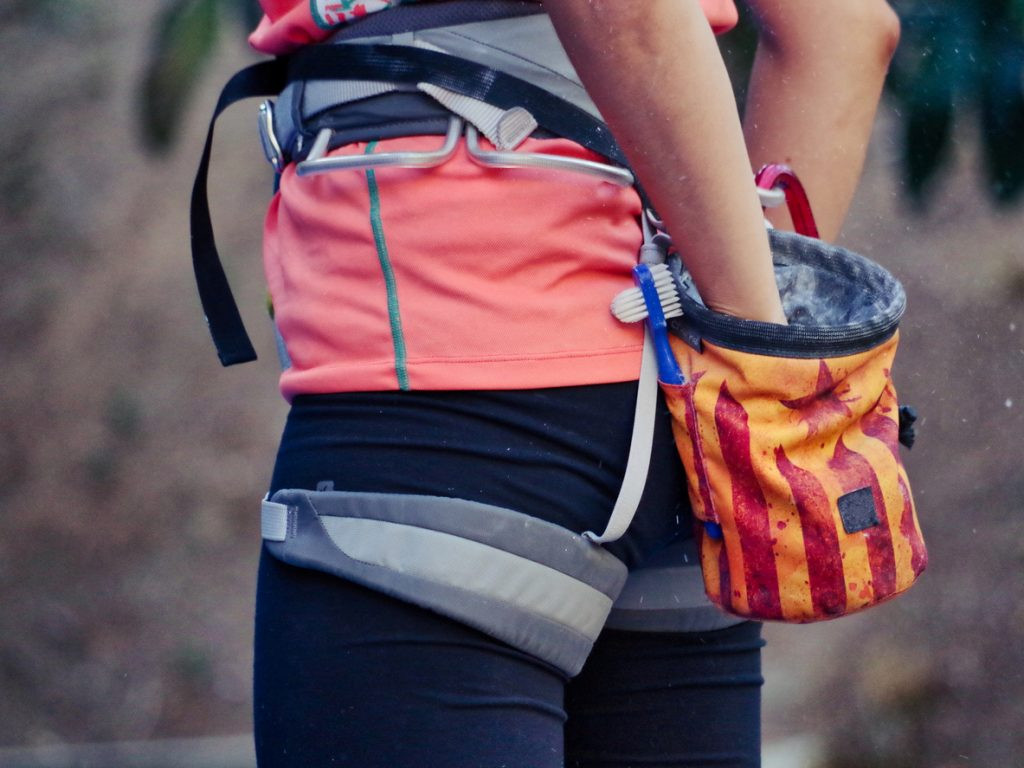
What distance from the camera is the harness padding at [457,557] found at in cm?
69

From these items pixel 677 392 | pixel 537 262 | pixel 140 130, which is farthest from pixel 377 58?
pixel 140 130

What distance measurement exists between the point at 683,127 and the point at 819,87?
13.0 inches

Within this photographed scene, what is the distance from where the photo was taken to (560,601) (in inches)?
28.2

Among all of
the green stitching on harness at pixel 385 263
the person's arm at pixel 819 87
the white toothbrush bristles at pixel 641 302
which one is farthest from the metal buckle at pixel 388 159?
the person's arm at pixel 819 87

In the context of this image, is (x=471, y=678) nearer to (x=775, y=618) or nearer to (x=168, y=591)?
(x=775, y=618)

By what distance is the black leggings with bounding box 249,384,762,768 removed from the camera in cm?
69

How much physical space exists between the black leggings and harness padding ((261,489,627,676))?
1cm

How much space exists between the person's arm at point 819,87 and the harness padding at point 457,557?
42 centimetres

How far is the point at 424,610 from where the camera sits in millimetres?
696

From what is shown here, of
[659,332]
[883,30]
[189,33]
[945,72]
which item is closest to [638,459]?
[659,332]

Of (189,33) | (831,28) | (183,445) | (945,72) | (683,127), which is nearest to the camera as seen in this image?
(683,127)

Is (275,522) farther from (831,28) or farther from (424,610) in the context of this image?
(831,28)

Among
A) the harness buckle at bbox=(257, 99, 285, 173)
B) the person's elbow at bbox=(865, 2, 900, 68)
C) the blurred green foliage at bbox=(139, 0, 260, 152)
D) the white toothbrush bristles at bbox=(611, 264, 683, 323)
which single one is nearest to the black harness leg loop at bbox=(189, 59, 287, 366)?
the harness buckle at bbox=(257, 99, 285, 173)

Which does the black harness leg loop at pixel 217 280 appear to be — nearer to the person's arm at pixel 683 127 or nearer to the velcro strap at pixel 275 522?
the velcro strap at pixel 275 522
